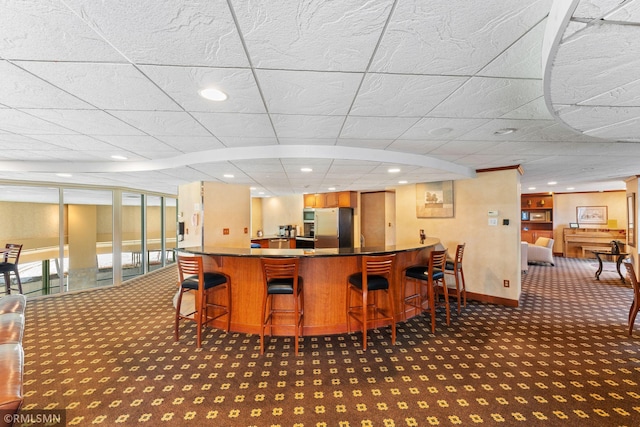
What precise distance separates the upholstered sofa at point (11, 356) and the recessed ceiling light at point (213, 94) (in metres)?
1.77

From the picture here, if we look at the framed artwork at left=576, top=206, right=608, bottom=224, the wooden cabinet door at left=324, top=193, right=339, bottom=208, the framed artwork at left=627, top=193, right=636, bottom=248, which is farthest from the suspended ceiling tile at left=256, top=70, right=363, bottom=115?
the framed artwork at left=576, top=206, right=608, bottom=224

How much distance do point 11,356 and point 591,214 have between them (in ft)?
46.1

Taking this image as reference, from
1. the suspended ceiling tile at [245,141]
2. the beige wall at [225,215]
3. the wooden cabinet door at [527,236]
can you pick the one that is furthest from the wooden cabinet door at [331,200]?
the wooden cabinet door at [527,236]

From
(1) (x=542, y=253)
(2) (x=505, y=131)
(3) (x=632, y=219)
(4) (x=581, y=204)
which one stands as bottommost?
(1) (x=542, y=253)

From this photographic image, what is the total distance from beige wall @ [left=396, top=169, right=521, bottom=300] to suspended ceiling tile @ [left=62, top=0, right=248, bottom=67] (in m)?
4.45

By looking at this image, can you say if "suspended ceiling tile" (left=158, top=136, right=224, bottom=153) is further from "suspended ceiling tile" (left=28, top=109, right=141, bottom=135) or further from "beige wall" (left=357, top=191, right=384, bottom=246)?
"beige wall" (left=357, top=191, right=384, bottom=246)

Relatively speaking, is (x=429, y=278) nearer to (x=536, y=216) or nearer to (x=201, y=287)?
(x=201, y=287)

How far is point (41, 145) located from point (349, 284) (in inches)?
166

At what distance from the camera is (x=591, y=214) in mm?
9398

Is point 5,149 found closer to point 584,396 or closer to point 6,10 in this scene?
point 6,10

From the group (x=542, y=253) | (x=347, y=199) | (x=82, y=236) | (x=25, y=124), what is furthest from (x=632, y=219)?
(x=82, y=236)

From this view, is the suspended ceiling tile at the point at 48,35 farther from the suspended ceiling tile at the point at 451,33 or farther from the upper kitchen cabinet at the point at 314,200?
the upper kitchen cabinet at the point at 314,200

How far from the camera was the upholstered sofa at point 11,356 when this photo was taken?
2.78 ft

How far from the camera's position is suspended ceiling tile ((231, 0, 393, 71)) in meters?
1.13
